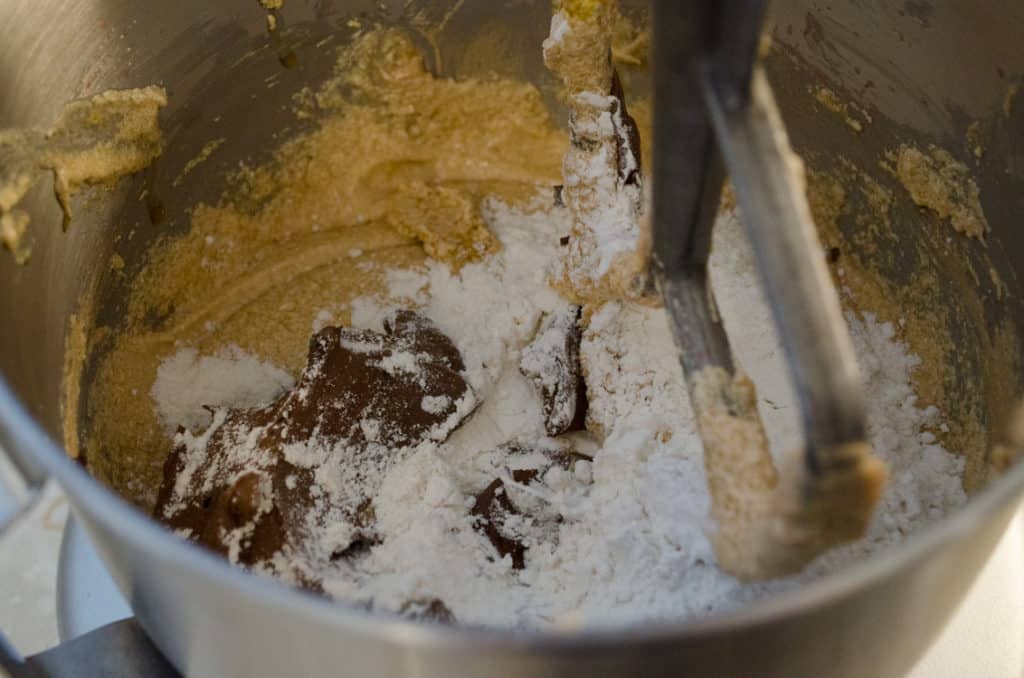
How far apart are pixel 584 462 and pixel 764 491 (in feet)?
1.29

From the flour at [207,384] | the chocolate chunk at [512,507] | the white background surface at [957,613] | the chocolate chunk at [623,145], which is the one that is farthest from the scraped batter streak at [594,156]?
the white background surface at [957,613]

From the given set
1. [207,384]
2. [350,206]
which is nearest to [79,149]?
[207,384]

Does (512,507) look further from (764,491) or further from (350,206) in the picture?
(350,206)

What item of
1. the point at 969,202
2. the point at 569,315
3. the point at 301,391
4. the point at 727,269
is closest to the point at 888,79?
the point at 969,202

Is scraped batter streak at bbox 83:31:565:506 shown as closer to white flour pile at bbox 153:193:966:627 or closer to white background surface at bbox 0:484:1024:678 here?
white flour pile at bbox 153:193:966:627

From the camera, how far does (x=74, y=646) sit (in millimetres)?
1030

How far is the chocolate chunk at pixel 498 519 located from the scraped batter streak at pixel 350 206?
42 centimetres

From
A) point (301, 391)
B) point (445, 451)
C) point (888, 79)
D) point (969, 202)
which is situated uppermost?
point (888, 79)

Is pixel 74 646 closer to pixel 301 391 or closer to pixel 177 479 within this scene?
pixel 177 479

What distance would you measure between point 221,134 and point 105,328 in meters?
0.37

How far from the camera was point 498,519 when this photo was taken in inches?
49.6

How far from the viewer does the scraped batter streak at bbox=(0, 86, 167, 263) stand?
3.78 ft

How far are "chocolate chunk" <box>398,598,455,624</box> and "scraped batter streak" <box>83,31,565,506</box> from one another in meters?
0.56

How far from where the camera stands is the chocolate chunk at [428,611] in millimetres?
1065
